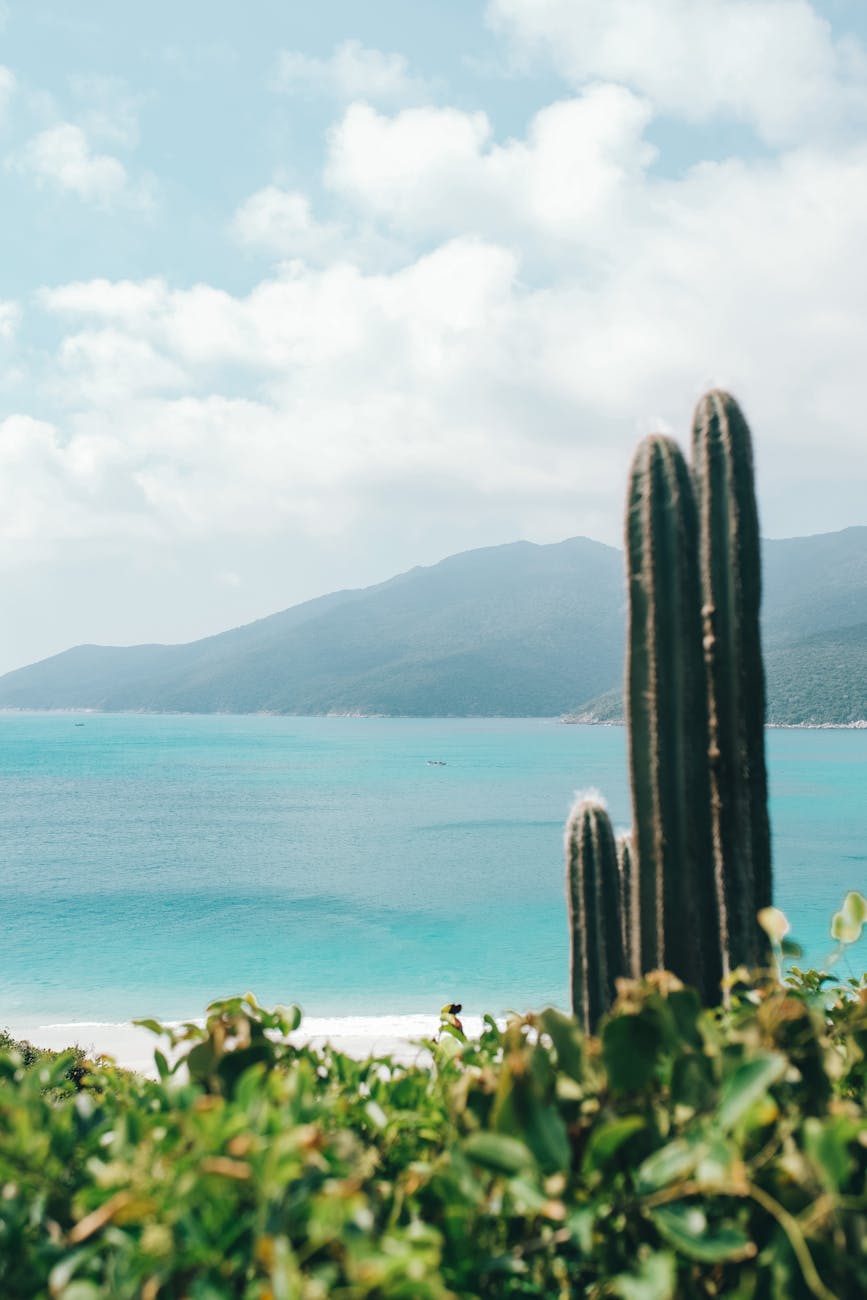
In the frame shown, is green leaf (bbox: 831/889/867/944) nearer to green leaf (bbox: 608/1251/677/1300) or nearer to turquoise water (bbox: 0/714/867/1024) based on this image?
green leaf (bbox: 608/1251/677/1300)

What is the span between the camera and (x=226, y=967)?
24547 millimetres

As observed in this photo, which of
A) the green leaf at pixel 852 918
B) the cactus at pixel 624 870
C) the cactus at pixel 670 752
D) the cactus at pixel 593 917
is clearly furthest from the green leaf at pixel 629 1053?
the cactus at pixel 624 870

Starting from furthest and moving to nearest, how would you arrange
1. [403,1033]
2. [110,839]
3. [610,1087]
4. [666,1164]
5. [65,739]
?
[65,739] < [110,839] < [403,1033] < [610,1087] < [666,1164]

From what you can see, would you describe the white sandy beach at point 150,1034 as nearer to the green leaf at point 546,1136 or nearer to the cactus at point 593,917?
the cactus at point 593,917

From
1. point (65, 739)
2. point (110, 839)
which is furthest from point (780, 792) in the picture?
point (65, 739)

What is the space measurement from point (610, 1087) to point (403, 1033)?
637 inches

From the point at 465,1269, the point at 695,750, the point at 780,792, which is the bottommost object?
the point at 780,792

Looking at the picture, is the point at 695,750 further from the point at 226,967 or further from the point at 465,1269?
the point at 226,967

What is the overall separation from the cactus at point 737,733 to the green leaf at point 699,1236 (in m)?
1.86

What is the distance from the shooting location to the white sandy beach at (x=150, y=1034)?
48.1 feet

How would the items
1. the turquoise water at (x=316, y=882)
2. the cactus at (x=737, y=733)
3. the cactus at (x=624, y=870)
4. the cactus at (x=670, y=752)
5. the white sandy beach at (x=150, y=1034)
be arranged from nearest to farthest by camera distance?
the cactus at (x=670, y=752), the cactus at (x=737, y=733), the cactus at (x=624, y=870), the white sandy beach at (x=150, y=1034), the turquoise water at (x=316, y=882)

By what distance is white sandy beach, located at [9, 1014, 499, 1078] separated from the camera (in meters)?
14.7

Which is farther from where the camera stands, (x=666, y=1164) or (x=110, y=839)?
(x=110, y=839)

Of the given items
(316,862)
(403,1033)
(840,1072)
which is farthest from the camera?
(316,862)
